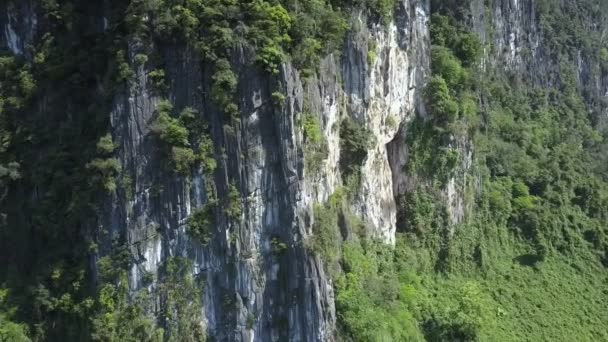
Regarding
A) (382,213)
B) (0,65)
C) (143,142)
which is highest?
(0,65)

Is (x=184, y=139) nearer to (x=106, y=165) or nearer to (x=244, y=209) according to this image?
(x=106, y=165)

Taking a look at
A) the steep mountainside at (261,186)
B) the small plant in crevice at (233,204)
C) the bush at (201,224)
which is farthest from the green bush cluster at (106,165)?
the small plant in crevice at (233,204)

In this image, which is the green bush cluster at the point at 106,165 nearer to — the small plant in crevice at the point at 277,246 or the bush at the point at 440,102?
the small plant in crevice at the point at 277,246

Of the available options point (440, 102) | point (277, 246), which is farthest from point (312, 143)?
point (440, 102)

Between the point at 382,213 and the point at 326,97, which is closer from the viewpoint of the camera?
the point at 326,97

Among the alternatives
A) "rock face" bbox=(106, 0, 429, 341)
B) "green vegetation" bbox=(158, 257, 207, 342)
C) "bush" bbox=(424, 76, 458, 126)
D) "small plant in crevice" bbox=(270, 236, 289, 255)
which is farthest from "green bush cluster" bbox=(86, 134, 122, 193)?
"bush" bbox=(424, 76, 458, 126)

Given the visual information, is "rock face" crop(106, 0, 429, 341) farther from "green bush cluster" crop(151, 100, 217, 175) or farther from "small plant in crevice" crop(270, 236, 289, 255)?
"green bush cluster" crop(151, 100, 217, 175)

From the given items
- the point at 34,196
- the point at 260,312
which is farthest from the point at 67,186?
the point at 260,312

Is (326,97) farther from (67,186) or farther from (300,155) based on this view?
(67,186)
